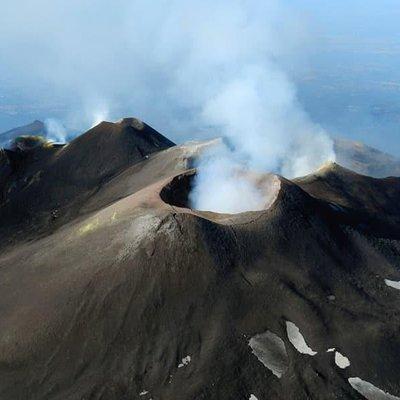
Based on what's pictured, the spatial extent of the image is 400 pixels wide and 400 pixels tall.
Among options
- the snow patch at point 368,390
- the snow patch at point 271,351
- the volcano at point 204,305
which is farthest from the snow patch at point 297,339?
the snow patch at point 368,390

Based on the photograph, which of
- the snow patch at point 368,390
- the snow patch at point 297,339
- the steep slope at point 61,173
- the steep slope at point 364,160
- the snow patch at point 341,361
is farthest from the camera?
the steep slope at point 364,160

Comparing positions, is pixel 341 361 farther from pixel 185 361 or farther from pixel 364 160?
pixel 364 160

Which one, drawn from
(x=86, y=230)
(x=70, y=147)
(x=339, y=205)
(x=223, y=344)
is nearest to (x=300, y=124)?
(x=70, y=147)

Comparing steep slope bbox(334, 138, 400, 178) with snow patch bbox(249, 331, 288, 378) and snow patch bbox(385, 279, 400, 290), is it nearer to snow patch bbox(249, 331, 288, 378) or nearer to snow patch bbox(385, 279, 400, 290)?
snow patch bbox(385, 279, 400, 290)

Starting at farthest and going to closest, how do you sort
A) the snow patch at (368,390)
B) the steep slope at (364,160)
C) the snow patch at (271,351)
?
the steep slope at (364,160)
the snow patch at (271,351)
the snow patch at (368,390)

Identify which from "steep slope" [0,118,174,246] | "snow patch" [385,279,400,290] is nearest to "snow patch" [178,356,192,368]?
"snow patch" [385,279,400,290]

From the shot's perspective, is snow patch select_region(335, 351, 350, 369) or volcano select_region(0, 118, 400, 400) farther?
snow patch select_region(335, 351, 350, 369)

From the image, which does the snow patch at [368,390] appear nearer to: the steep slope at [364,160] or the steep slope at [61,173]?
the steep slope at [61,173]
